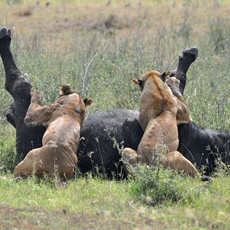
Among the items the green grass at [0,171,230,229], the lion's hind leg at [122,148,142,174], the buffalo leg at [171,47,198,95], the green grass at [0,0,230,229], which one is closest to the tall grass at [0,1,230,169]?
the green grass at [0,0,230,229]

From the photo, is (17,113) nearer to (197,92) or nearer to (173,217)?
(173,217)

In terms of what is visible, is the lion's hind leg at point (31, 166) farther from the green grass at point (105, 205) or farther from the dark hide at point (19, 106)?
the dark hide at point (19, 106)

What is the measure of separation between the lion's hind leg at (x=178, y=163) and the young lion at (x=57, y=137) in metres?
0.91

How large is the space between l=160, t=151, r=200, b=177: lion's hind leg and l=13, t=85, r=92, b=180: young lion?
913 mm

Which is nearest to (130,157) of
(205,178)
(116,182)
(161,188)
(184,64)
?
(116,182)

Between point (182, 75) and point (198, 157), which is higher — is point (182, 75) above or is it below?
above

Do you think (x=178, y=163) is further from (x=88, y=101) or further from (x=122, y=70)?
(x=122, y=70)

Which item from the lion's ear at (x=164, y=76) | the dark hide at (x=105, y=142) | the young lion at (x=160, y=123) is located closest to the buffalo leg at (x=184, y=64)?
the young lion at (x=160, y=123)

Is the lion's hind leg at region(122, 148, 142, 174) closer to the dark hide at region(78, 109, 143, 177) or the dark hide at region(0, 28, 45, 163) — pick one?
the dark hide at region(78, 109, 143, 177)

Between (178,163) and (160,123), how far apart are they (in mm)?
473

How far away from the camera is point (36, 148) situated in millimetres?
6957

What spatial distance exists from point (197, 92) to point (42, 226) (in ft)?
16.8

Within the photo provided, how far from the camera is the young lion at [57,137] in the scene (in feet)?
20.9

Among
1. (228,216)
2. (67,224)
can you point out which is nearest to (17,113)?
(67,224)
